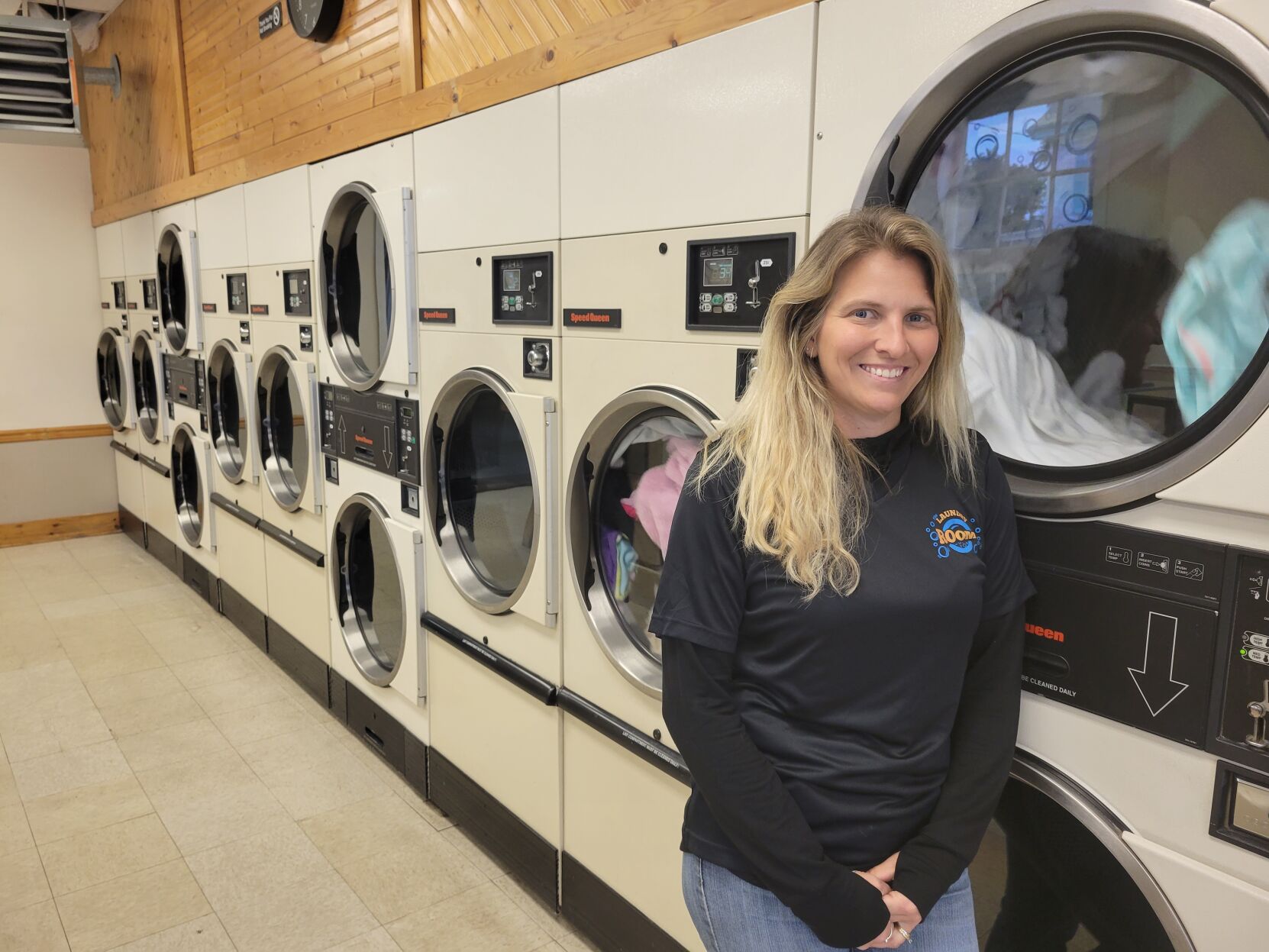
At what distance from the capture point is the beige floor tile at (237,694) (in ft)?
13.7

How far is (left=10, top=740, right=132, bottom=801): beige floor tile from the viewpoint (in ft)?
11.4

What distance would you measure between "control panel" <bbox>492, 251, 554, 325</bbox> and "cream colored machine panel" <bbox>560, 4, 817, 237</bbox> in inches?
6.2

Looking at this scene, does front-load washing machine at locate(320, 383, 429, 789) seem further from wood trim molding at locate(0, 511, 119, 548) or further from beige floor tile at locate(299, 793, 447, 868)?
wood trim molding at locate(0, 511, 119, 548)

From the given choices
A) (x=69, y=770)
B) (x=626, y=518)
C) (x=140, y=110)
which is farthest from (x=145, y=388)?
(x=626, y=518)

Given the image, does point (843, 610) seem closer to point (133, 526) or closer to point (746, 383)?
point (746, 383)

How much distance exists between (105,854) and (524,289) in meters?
2.30

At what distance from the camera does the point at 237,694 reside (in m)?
4.31

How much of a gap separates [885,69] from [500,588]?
1.88 metres

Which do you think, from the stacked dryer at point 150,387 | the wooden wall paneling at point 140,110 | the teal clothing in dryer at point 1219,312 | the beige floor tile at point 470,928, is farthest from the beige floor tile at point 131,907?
the wooden wall paneling at point 140,110

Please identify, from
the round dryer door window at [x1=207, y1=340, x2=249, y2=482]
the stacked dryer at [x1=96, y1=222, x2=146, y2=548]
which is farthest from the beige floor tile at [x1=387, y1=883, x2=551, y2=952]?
the stacked dryer at [x1=96, y1=222, x2=146, y2=548]

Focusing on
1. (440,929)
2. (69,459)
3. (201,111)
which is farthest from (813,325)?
(69,459)

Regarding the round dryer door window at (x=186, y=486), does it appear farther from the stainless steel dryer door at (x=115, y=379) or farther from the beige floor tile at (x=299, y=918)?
the beige floor tile at (x=299, y=918)

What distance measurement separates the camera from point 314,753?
3.72 metres

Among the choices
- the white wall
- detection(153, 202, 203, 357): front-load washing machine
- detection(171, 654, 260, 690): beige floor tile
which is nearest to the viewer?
detection(171, 654, 260, 690): beige floor tile
